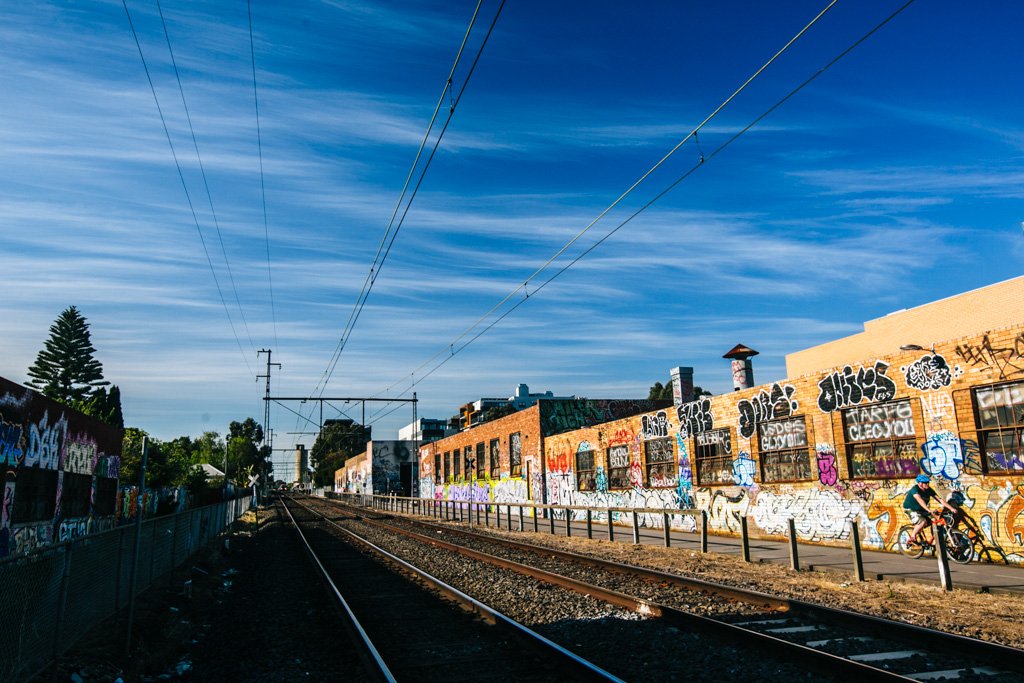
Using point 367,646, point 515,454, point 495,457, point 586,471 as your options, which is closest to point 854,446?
point 367,646

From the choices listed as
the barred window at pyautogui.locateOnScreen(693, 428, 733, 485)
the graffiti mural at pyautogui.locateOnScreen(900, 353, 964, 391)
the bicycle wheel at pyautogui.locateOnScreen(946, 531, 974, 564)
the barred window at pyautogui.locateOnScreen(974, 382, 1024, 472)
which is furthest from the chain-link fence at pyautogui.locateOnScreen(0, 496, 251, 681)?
the barred window at pyautogui.locateOnScreen(693, 428, 733, 485)

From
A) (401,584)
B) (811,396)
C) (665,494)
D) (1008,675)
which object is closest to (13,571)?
(401,584)

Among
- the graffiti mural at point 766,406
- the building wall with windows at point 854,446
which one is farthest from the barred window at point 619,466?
the graffiti mural at point 766,406

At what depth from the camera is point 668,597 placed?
10.7 meters

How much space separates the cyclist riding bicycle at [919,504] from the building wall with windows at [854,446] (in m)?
0.26

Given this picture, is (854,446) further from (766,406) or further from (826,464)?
(766,406)

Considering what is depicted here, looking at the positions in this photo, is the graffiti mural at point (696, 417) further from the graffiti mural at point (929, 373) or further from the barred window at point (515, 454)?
the barred window at point (515, 454)

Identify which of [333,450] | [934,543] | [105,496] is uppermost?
[333,450]

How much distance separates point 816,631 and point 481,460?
126ft

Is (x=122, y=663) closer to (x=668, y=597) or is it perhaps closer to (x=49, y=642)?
(x=49, y=642)

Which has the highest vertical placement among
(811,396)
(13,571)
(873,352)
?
(873,352)

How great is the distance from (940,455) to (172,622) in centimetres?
1499

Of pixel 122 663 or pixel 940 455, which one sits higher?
pixel 940 455

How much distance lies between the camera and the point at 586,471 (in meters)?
30.4
